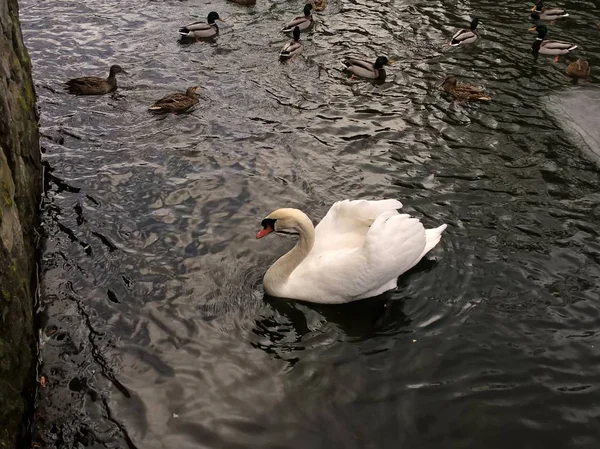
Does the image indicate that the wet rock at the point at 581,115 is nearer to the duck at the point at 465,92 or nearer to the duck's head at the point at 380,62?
the duck at the point at 465,92

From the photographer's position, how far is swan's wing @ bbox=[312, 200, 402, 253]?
7.02 meters

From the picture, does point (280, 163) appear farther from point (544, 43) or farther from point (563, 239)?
point (544, 43)

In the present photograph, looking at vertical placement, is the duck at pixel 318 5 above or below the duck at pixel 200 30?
above

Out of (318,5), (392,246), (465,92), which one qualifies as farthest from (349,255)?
(318,5)

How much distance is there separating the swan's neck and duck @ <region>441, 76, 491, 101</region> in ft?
19.9

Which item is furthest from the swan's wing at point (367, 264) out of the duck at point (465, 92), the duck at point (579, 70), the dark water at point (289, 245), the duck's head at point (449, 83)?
→ the duck at point (579, 70)

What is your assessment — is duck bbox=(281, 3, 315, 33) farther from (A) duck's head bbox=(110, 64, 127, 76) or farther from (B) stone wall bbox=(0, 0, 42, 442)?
(B) stone wall bbox=(0, 0, 42, 442)

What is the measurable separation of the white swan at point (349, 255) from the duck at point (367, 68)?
5.78 meters

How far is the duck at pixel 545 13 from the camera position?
1505 centimetres

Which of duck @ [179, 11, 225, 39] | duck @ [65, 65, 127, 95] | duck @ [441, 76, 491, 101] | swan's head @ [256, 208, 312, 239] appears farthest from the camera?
duck @ [179, 11, 225, 39]

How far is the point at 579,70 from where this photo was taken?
1227 cm

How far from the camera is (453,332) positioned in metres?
6.37

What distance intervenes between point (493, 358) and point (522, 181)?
3849 mm

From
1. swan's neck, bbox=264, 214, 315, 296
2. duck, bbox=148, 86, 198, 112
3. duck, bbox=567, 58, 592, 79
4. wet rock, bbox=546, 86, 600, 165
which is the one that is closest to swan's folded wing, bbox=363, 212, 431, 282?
swan's neck, bbox=264, 214, 315, 296
